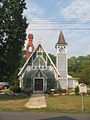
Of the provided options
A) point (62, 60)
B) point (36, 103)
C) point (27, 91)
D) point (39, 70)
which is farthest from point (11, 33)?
point (62, 60)

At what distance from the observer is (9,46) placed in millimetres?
28266

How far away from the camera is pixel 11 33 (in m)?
28.1

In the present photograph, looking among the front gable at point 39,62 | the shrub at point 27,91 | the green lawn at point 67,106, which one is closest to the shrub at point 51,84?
the front gable at point 39,62

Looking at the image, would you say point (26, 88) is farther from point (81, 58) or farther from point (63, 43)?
point (81, 58)

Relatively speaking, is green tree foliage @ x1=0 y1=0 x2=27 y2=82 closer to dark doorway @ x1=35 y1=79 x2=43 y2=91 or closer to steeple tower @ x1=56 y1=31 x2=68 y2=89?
dark doorway @ x1=35 y1=79 x2=43 y2=91

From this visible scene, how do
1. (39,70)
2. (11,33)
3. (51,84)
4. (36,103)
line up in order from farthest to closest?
(39,70)
(51,84)
(11,33)
(36,103)

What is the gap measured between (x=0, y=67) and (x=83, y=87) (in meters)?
13.0

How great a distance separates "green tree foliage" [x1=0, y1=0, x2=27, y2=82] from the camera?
91.6 feet

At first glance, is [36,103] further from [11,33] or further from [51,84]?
[51,84]

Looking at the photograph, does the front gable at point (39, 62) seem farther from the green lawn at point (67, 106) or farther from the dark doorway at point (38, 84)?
the green lawn at point (67, 106)

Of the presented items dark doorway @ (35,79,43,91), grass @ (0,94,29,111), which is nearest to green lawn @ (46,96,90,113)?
grass @ (0,94,29,111)

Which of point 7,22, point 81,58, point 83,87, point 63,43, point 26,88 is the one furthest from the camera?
point 81,58

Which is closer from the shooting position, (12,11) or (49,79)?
(12,11)

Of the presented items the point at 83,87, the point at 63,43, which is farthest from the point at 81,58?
the point at 83,87
